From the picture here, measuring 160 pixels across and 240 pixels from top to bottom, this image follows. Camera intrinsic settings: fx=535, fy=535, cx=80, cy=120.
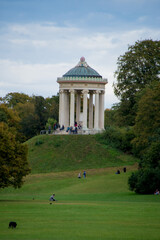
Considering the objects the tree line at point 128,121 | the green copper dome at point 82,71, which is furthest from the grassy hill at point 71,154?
the green copper dome at point 82,71

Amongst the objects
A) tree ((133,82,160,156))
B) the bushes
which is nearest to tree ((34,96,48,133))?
tree ((133,82,160,156))

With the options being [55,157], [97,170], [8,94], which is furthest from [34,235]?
[8,94]

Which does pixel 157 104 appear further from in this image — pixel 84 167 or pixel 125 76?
pixel 125 76

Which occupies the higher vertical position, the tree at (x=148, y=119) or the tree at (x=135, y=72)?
the tree at (x=135, y=72)

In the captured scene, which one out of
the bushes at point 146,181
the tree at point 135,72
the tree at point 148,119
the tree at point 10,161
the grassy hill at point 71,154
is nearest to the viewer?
the tree at point 10,161

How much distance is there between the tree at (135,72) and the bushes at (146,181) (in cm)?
3092

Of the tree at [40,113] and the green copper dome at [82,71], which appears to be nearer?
the green copper dome at [82,71]

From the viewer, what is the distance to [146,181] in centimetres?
4997

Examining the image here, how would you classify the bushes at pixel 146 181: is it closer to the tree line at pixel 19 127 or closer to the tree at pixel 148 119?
the tree at pixel 148 119

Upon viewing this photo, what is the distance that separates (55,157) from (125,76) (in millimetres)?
17981

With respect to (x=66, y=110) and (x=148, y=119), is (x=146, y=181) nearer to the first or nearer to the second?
(x=148, y=119)

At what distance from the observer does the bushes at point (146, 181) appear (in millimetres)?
49531

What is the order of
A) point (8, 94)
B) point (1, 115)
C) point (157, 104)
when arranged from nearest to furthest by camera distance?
point (157, 104) → point (1, 115) → point (8, 94)

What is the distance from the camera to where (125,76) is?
8438 centimetres
